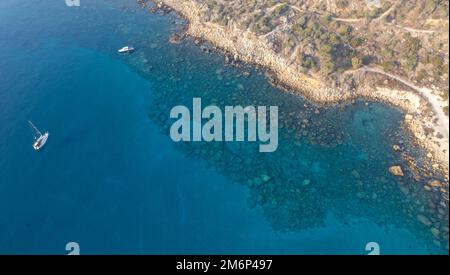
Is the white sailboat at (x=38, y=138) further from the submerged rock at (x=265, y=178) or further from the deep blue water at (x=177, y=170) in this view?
the submerged rock at (x=265, y=178)

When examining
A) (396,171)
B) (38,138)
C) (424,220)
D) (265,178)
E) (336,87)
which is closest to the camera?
(424,220)

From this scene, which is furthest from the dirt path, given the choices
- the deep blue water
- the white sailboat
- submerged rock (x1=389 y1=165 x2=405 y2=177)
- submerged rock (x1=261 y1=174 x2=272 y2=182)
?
the white sailboat

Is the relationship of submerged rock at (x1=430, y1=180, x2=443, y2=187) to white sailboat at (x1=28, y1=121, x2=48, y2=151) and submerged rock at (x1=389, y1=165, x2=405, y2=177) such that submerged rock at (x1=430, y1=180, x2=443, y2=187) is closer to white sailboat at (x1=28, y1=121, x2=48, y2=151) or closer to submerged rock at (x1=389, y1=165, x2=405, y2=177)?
submerged rock at (x1=389, y1=165, x2=405, y2=177)

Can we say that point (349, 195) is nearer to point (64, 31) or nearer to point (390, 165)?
point (390, 165)

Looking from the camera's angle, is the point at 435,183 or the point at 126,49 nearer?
the point at 435,183

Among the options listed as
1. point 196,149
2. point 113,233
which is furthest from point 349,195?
point 113,233

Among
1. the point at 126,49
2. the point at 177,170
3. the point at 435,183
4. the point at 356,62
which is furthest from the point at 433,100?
the point at 126,49

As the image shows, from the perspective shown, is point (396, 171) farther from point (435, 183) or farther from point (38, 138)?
point (38, 138)

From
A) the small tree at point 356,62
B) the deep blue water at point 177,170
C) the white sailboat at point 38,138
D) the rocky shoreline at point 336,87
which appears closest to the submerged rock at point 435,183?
the rocky shoreline at point 336,87
